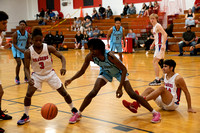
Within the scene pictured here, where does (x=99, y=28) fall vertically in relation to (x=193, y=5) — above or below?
below

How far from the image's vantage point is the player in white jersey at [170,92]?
5.38m

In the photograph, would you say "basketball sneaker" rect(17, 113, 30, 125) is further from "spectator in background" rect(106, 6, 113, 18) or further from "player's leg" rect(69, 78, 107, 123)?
"spectator in background" rect(106, 6, 113, 18)

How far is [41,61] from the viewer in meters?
5.09

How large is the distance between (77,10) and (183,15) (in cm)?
1311

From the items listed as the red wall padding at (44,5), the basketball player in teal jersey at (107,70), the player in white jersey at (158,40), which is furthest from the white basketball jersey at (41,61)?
the red wall padding at (44,5)

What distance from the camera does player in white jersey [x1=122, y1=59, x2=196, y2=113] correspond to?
538 cm

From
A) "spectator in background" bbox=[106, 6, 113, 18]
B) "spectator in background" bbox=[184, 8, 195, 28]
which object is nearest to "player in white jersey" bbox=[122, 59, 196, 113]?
"spectator in background" bbox=[184, 8, 195, 28]

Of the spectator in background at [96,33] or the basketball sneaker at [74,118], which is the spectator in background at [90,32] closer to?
the spectator in background at [96,33]

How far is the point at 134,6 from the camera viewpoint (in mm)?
25641

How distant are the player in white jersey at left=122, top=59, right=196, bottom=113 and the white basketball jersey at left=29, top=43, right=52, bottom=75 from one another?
61.9 inches

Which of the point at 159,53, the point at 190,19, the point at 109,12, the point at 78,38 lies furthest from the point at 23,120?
the point at 109,12

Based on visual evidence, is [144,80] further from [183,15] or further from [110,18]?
[110,18]

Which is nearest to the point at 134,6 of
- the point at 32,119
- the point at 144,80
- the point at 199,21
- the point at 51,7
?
the point at 199,21

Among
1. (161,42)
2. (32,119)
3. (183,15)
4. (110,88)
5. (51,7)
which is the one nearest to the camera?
(32,119)
